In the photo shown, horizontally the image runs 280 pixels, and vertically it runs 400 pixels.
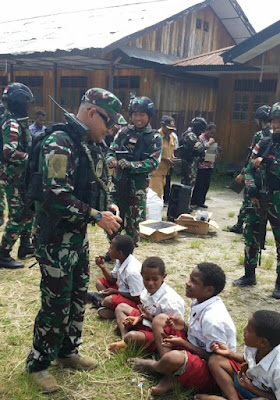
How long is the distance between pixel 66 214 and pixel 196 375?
139cm

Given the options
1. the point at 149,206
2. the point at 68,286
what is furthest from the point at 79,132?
the point at 149,206

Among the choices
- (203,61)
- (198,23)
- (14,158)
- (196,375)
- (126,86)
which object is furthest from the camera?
(198,23)

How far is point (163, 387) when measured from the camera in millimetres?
2621

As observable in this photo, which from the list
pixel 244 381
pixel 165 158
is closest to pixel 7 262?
pixel 244 381

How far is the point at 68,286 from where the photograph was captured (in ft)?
8.40

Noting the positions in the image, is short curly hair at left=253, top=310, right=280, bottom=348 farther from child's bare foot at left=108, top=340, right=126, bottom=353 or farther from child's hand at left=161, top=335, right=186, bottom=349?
child's bare foot at left=108, top=340, right=126, bottom=353

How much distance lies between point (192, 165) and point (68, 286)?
5918 millimetres

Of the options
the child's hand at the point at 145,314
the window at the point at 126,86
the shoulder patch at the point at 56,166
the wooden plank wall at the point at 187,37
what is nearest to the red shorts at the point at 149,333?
the child's hand at the point at 145,314

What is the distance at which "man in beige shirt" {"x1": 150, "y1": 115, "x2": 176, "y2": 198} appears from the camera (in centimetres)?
752

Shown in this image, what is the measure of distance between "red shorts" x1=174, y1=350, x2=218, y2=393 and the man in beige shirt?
5164 millimetres

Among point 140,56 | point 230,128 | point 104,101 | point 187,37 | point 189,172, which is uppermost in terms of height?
point 187,37

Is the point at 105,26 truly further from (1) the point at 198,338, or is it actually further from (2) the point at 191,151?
(1) the point at 198,338

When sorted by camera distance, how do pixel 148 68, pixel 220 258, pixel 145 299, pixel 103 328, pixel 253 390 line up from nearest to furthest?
1. pixel 253 390
2. pixel 145 299
3. pixel 103 328
4. pixel 220 258
5. pixel 148 68

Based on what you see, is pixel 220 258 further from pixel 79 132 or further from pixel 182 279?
pixel 79 132
